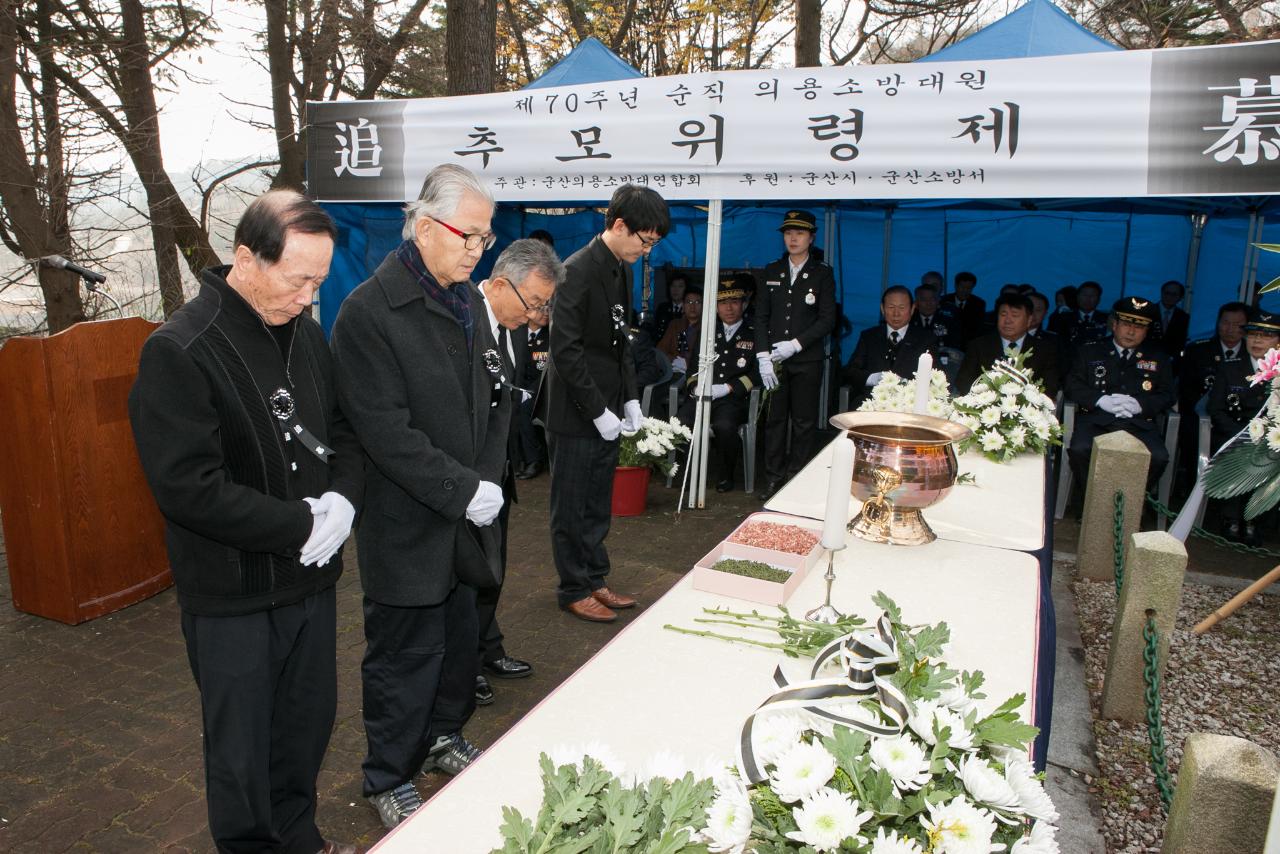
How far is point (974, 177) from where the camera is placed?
448 cm

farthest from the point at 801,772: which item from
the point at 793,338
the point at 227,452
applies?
the point at 793,338

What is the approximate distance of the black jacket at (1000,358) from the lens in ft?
21.9

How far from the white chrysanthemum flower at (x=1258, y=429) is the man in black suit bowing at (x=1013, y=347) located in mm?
2996

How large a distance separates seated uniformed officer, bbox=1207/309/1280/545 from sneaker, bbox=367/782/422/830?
17.9 ft

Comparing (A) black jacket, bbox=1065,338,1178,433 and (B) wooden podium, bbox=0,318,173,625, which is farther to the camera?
(A) black jacket, bbox=1065,338,1178,433

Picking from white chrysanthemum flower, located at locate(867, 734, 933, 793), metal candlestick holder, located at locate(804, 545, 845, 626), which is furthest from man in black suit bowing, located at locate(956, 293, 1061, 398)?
white chrysanthemum flower, located at locate(867, 734, 933, 793)

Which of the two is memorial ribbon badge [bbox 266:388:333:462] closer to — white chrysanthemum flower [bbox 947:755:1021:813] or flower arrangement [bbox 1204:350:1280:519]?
white chrysanthemum flower [bbox 947:755:1021:813]

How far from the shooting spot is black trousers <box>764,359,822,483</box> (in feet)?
21.2

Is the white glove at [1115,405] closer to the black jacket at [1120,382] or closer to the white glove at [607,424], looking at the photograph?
the black jacket at [1120,382]

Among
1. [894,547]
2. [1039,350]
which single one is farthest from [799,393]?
[894,547]

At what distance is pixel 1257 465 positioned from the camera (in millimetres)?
3508

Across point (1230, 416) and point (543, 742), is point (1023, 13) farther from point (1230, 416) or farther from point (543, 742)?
point (543, 742)

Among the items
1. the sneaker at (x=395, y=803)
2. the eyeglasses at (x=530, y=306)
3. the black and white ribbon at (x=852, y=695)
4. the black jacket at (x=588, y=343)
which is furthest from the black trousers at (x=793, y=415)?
the black and white ribbon at (x=852, y=695)

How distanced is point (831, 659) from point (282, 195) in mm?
1497
